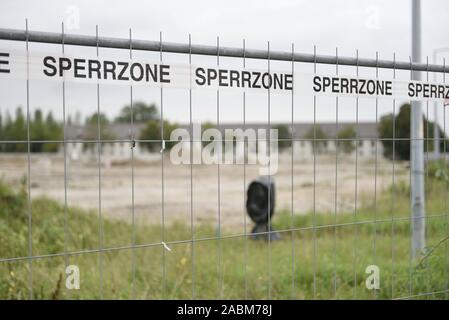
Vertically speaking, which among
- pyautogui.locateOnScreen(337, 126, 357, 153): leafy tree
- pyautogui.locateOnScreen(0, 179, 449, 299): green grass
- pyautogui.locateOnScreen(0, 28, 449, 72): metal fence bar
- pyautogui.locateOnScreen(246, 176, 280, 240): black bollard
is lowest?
pyautogui.locateOnScreen(0, 179, 449, 299): green grass

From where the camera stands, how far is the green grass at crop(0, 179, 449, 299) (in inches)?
207

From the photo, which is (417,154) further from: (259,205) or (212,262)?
(259,205)

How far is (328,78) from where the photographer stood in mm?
4156

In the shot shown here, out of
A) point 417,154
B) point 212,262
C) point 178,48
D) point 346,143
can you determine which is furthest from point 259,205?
point 178,48

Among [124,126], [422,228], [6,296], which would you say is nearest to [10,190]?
[6,296]

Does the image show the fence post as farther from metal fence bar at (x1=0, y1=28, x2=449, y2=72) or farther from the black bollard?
the black bollard

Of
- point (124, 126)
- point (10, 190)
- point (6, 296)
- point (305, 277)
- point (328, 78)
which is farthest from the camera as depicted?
point (124, 126)

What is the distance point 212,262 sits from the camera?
6988 mm

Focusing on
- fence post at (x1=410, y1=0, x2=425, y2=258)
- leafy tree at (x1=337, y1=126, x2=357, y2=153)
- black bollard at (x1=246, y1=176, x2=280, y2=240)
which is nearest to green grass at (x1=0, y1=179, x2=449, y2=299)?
fence post at (x1=410, y1=0, x2=425, y2=258)

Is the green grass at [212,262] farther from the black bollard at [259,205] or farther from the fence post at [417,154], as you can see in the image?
the black bollard at [259,205]

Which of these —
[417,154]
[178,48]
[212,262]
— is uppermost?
[178,48]

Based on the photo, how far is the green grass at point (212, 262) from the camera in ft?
17.3

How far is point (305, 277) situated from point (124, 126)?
48153 millimetres
